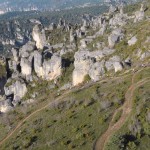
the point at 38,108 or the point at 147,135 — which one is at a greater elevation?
the point at 147,135

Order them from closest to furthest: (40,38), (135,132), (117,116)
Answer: (135,132) < (117,116) < (40,38)

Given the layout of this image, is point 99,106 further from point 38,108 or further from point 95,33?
point 95,33

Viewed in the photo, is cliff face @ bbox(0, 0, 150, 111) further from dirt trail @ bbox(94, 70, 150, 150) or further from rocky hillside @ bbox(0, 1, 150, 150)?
dirt trail @ bbox(94, 70, 150, 150)

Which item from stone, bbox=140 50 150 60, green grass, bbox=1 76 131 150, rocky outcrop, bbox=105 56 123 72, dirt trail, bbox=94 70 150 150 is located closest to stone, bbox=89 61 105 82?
rocky outcrop, bbox=105 56 123 72

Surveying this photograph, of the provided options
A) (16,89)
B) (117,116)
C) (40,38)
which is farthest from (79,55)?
(117,116)

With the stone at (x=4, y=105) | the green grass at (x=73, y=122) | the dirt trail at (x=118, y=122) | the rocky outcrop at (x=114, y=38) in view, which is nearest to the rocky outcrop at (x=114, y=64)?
the rocky outcrop at (x=114, y=38)

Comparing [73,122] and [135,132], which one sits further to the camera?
[73,122]

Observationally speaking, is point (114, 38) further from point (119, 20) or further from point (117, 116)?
point (117, 116)

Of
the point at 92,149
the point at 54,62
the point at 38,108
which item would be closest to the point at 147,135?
the point at 92,149
